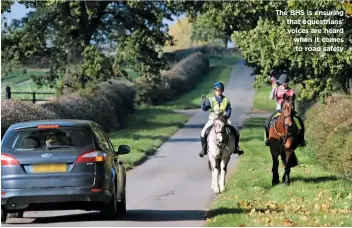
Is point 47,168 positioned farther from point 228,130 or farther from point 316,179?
point 316,179

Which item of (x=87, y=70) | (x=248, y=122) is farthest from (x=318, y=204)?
(x=248, y=122)

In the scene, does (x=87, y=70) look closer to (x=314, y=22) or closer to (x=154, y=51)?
(x=154, y=51)

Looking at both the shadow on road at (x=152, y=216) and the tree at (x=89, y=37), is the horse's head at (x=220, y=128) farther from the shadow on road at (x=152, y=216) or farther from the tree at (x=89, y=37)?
the tree at (x=89, y=37)

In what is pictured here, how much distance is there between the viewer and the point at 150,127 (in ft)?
159

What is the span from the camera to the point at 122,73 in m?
46.2

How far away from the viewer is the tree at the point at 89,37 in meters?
45.5

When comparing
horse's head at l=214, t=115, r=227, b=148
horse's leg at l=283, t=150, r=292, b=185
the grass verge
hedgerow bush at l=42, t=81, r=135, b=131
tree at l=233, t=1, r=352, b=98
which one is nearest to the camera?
the grass verge

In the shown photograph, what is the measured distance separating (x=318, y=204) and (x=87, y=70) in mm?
29662

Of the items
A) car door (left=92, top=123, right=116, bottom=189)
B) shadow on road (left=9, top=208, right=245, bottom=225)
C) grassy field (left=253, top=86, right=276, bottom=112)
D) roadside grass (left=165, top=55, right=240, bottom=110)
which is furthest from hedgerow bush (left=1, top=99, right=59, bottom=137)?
grassy field (left=253, top=86, right=276, bottom=112)

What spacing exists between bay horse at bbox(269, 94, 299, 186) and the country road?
1.71 metres

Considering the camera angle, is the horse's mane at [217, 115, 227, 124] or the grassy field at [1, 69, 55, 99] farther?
the grassy field at [1, 69, 55, 99]

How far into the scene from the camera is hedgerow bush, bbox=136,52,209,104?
64.7m

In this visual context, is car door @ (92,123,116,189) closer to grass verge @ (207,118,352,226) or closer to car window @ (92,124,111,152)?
car window @ (92,124,111,152)

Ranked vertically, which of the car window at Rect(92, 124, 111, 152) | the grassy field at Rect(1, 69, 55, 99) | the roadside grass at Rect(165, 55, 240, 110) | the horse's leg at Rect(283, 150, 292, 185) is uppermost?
the car window at Rect(92, 124, 111, 152)
